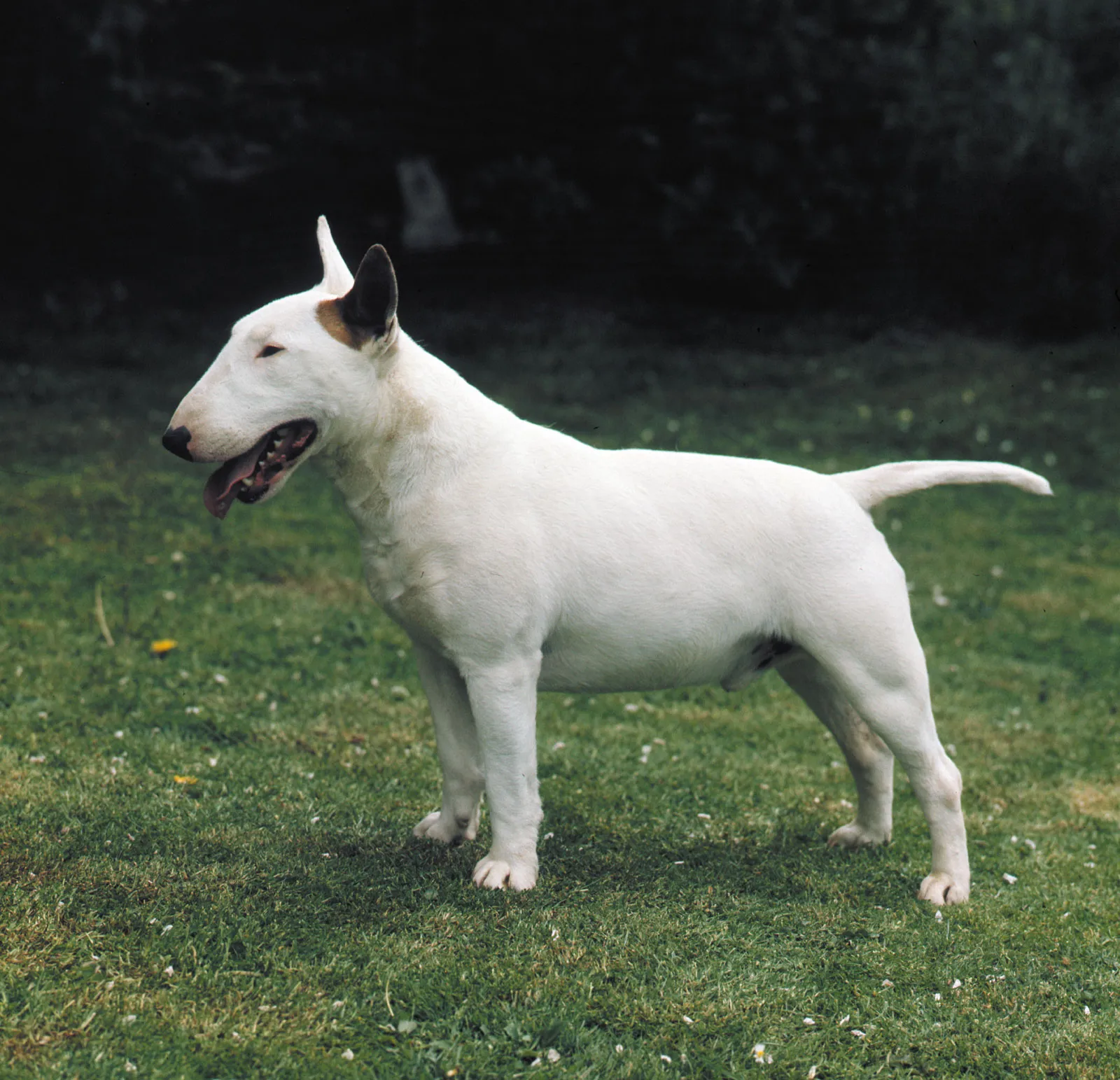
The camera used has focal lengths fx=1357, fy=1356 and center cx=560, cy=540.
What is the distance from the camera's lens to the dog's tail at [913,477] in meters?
5.49

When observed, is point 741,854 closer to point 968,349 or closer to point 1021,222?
point 968,349

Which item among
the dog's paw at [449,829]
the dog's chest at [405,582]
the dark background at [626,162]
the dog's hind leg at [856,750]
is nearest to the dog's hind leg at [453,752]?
the dog's paw at [449,829]

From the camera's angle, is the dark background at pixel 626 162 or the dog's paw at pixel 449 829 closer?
the dog's paw at pixel 449 829

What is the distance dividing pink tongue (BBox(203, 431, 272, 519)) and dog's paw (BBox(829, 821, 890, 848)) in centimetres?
309

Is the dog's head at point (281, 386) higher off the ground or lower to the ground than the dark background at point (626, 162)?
higher

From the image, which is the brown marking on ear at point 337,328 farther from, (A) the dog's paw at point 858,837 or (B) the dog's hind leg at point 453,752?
(A) the dog's paw at point 858,837

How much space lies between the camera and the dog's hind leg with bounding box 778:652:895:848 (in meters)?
5.82

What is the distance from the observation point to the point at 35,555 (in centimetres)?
1005

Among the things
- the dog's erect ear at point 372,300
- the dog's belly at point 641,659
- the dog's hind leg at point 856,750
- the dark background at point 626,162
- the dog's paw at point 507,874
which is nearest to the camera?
the dog's erect ear at point 372,300

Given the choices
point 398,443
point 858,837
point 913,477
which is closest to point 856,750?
point 858,837

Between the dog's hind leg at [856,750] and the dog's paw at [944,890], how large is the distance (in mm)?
527

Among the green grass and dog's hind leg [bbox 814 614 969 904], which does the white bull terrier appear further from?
the green grass

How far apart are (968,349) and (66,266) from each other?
1203 cm

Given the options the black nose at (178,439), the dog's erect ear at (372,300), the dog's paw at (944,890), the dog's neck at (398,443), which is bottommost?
the dog's paw at (944,890)
